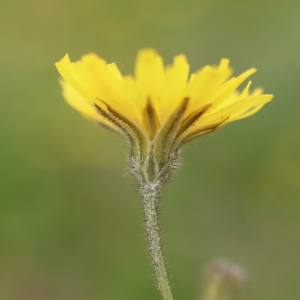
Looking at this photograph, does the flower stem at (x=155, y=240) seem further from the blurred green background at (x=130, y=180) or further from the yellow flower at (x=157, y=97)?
the blurred green background at (x=130, y=180)

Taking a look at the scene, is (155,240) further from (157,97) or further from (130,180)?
(130,180)

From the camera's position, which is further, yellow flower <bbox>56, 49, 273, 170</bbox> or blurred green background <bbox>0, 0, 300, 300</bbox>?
blurred green background <bbox>0, 0, 300, 300</bbox>

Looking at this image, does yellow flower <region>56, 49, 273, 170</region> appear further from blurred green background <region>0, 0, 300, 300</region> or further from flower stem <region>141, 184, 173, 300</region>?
blurred green background <region>0, 0, 300, 300</region>

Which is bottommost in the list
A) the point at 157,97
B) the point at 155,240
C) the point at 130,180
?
the point at 155,240

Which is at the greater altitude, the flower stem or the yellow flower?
the yellow flower

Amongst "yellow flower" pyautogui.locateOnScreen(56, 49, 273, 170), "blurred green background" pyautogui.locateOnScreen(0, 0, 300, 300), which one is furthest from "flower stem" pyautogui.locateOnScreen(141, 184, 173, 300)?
"blurred green background" pyautogui.locateOnScreen(0, 0, 300, 300)

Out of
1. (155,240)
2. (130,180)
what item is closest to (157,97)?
(155,240)
